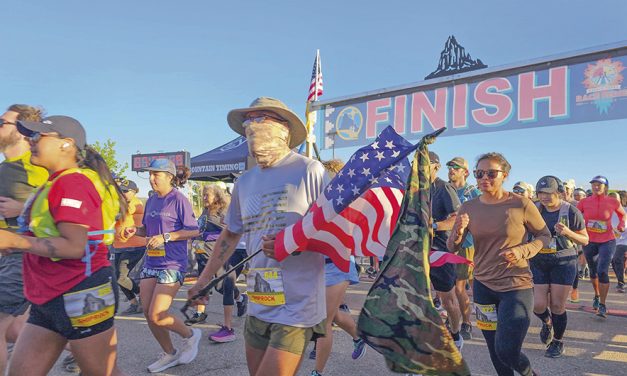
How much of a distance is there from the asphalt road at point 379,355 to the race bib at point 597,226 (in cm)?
153

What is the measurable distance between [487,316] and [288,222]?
214cm

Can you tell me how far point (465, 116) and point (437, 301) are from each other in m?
3.92

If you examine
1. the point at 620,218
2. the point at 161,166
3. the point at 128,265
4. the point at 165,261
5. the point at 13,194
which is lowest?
the point at 128,265

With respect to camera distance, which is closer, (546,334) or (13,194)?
(13,194)

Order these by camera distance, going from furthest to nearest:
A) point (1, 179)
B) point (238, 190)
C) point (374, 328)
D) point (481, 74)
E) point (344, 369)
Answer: point (481, 74), point (344, 369), point (1, 179), point (238, 190), point (374, 328)

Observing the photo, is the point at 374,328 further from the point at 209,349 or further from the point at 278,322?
the point at 209,349

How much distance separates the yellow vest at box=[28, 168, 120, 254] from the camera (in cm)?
230

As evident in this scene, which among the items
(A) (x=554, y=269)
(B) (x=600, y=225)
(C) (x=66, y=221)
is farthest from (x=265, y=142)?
(B) (x=600, y=225)

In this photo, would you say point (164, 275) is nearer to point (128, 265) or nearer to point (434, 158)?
point (128, 265)

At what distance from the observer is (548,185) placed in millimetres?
5309

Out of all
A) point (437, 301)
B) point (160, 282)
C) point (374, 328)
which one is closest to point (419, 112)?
point (437, 301)

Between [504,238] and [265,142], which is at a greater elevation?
[265,142]

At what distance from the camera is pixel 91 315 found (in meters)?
2.39

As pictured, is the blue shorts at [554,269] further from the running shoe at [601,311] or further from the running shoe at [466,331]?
the running shoe at [601,311]
